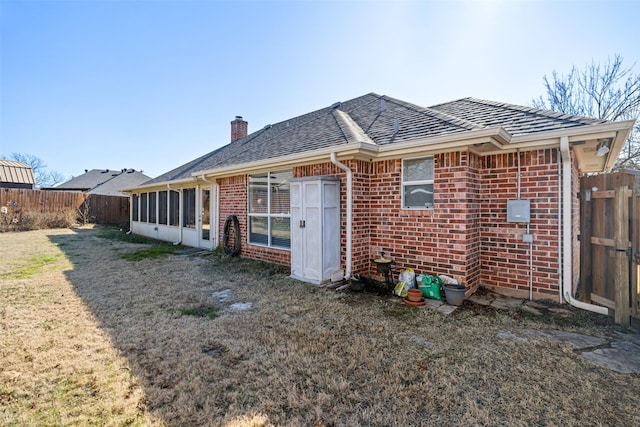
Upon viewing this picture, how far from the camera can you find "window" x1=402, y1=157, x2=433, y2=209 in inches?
199

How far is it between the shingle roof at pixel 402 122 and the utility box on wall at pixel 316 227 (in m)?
0.89

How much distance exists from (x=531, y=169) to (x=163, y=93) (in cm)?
1268

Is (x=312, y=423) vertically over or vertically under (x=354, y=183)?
under

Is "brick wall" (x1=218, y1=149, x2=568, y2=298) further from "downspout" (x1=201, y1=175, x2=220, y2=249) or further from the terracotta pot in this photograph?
"downspout" (x1=201, y1=175, x2=220, y2=249)

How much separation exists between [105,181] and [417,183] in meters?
32.8

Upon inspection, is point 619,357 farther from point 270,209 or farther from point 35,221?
point 35,221

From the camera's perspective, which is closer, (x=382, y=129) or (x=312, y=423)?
(x=312, y=423)

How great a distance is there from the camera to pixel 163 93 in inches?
454

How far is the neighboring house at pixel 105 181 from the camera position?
26542 millimetres

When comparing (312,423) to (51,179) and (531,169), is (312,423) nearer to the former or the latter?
(531,169)

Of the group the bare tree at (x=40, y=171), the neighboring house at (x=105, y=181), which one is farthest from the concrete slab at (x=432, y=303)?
the bare tree at (x=40, y=171)

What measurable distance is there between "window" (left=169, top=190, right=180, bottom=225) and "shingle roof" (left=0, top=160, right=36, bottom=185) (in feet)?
66.4

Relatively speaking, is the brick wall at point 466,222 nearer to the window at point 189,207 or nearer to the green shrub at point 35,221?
the window at point 189,207

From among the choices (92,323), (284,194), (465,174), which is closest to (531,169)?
(465,174)
